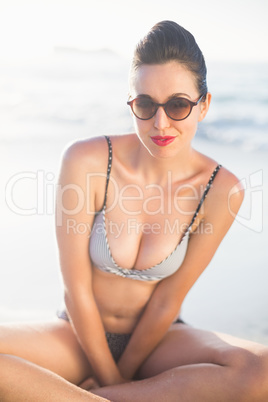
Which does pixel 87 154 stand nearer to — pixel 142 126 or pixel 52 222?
pixel 142 126

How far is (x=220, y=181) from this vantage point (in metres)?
2.45

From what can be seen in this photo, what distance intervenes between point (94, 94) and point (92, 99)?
0.17 metres

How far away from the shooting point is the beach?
11.9 feet

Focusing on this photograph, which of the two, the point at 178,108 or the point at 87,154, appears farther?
the point at 87,154

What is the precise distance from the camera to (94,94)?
9.55m

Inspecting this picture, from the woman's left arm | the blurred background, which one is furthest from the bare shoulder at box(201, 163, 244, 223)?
the blurred background

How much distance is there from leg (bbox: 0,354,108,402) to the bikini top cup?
0.57 metres

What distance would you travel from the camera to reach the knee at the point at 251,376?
2.10m

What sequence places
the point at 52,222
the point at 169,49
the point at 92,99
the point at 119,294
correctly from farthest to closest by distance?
the point at 92,99, the point at 52,222, the point at 119,294, the point at 169,49

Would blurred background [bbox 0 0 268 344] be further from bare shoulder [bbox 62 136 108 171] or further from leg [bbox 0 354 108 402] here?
leg [bbox 0 354 108 402]

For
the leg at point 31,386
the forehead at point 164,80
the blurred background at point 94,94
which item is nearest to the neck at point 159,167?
the forehead at point 164,80

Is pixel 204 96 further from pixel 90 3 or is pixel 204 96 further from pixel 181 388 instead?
pixel 90 3

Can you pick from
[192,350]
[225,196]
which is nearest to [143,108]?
[225,196]

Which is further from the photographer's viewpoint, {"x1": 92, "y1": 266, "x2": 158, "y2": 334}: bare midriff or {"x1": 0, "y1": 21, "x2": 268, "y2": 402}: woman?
{"x1": 92, "y1": 266, "x2": 158, "y2": 334}: bare midriff
